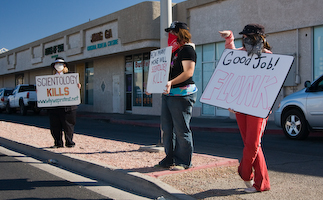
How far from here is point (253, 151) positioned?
152 inches

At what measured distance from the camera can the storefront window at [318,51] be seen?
13250 millimetres

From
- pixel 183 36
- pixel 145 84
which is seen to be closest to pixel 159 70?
pixel 183 36

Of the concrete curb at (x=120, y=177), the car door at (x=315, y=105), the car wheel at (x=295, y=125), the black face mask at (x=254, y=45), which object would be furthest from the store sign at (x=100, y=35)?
the black face mask at (x=254, y=45)

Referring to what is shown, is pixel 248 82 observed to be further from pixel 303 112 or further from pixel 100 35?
pixel 100 35

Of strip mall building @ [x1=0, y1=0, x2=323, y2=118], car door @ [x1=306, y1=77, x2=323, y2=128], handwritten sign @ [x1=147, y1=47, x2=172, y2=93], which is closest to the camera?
handwritten sign @ [x1=147, y1=47, x2=172, y2=93]

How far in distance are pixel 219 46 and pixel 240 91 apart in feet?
43.3

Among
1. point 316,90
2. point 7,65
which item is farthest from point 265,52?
point 7,65

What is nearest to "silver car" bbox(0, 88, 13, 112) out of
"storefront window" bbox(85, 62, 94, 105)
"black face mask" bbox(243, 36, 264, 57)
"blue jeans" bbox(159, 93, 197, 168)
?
"storefront window" bbox(85, 62, 94, 105)

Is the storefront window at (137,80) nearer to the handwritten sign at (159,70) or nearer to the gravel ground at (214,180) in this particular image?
the gravel ground at (214,180)

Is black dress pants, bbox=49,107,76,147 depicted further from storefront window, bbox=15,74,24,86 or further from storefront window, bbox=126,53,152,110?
storefront window, bbox=15,74,24,86

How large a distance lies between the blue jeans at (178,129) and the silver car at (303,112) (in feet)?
16.9

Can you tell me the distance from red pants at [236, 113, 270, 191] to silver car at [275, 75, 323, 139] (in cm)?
547

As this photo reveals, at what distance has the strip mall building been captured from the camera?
1368 cm

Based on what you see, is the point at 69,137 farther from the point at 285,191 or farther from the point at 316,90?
the point at 316,90
